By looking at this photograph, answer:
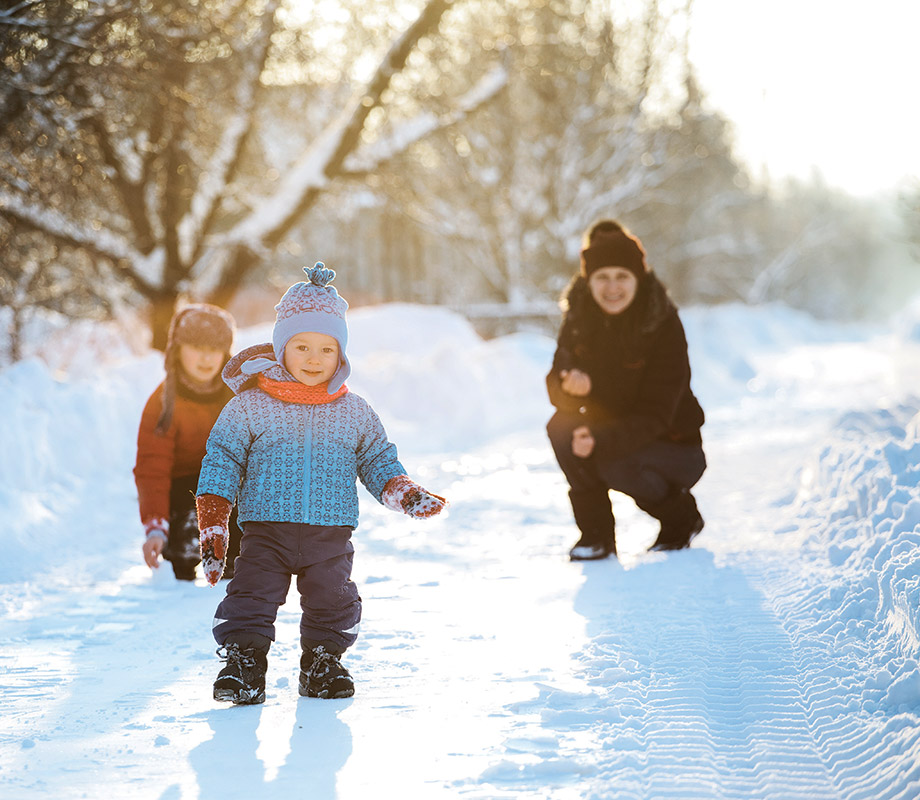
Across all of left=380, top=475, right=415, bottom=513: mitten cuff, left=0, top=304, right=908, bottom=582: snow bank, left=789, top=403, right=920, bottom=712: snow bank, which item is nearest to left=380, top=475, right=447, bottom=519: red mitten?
left=380, top=475, right=415, bottom=513: mitten cuff

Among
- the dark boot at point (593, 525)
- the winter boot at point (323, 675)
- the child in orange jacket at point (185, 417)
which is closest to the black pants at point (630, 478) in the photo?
the dark boot at point (593, 525)

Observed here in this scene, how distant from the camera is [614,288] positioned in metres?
4.81

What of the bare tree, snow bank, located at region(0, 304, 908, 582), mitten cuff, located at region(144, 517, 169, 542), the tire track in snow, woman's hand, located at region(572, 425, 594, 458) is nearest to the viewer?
the tire track in snow

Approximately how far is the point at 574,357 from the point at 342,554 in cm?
215

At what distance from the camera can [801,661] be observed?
3127mm

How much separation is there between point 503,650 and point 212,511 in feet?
3.66

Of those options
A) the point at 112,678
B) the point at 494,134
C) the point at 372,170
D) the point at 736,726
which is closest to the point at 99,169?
the point at 372,170

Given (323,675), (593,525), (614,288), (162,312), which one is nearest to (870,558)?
(593,525)

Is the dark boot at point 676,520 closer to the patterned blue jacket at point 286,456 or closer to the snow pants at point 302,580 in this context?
the patterned blue jacket at point 286,456

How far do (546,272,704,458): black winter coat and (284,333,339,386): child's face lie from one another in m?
1.96

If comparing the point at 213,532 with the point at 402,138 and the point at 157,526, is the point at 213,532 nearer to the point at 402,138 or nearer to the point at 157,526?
the point at 157,526

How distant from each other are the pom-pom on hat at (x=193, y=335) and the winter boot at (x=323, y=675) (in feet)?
6.05

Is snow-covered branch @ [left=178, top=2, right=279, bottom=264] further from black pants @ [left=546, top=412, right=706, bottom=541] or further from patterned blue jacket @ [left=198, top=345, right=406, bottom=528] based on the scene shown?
patterned blue jacket @ [left=198, top=345, right=406, bottom=528]

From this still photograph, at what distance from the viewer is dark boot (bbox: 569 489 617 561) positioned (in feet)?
15.7
